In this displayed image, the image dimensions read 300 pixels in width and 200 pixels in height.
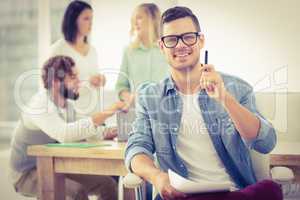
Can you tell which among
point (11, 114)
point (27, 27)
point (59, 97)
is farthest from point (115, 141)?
point (27, 27)

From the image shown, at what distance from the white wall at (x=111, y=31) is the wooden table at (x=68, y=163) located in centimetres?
27

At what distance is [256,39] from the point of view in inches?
69.2

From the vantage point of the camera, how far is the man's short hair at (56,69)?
6.33ft

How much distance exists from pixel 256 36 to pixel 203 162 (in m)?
0.50

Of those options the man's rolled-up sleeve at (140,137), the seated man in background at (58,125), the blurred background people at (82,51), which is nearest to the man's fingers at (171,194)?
the man's rolled-up sleeve at (140,137)

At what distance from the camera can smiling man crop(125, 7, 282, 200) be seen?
1731 millimetres

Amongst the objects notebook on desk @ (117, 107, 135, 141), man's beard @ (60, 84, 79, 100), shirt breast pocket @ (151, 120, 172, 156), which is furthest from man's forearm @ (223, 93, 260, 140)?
man's beard @ (60, 84, 79, 100)

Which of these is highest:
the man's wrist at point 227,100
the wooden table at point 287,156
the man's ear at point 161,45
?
the man's ear at point 161,45

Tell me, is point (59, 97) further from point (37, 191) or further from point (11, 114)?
point (37, 191)

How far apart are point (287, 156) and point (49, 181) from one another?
0.93 metres

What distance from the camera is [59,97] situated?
193 cm

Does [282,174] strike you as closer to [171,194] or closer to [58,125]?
[171,194]

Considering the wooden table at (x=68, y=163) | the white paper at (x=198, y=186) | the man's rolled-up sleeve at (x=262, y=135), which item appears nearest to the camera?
the white paper at (x=198, y=186)

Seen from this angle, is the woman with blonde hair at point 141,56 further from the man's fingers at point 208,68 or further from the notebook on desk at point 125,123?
the man's fingers at point 208,68
